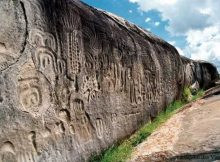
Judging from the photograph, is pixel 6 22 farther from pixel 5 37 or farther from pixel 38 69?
pixel 38 69

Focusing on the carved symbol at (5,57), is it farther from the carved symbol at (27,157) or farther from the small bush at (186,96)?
the small bush at (186,96)

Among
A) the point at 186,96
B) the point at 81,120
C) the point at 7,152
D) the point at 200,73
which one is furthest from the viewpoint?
the point at 200,73

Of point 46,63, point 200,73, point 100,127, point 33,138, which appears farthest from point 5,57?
point 200,73

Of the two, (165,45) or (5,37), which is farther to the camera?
(165,45)

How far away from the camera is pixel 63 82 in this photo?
18.6 feet

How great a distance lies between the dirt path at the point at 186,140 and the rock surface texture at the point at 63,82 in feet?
1.83

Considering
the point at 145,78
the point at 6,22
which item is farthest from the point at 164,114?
the point at 6,22

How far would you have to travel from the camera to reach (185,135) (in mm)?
7109

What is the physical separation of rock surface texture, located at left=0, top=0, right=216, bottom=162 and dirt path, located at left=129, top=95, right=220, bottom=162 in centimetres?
56

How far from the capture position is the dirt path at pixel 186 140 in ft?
18.9

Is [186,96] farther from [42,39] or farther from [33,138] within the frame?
[33,138]

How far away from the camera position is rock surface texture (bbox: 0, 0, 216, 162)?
487cm

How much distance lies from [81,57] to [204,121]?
315cm

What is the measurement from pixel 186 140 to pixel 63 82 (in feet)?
7.39
